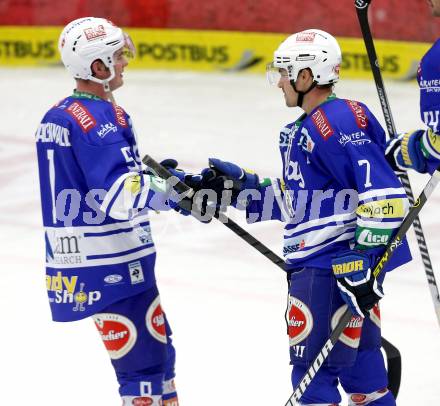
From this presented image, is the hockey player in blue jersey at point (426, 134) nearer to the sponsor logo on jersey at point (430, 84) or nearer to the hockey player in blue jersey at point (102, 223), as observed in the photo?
the sponsor logo on jersey at point (430, 84)

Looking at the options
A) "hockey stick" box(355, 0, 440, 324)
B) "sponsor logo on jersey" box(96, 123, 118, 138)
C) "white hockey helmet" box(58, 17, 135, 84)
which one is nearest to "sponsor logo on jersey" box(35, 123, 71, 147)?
"sponsor logo on jersey" box(96, 123, 118, 138)

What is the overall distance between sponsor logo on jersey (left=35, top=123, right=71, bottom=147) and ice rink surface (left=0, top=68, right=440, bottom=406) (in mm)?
1469

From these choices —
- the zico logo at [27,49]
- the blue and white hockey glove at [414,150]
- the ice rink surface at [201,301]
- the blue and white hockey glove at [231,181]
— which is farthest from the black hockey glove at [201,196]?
the zico logo at [27,49]

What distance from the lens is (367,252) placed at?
407 cm

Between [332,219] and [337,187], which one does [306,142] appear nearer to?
[337,187]

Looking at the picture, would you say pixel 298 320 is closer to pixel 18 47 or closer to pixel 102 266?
pixel 102 266

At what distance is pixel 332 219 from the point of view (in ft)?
13.7

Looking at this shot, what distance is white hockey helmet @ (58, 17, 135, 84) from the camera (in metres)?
4.25

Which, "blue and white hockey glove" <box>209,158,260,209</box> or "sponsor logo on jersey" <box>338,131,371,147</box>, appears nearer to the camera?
"sponsor logo on jersey" <box>338,131,371,147</box>

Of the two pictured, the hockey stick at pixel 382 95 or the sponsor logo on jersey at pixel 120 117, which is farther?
the hockey stick at pixel 382 95

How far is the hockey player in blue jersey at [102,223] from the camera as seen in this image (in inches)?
162

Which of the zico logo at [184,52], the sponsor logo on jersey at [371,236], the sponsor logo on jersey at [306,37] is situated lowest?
the sponsor logo on jersey at [371,236]

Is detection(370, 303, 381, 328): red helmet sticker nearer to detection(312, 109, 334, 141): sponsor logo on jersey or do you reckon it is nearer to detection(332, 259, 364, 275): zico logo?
detection(332, 259, 364, 275): zico logo

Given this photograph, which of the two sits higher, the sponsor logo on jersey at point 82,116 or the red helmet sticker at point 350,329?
the sponsor logo on jersey at point 82,116
